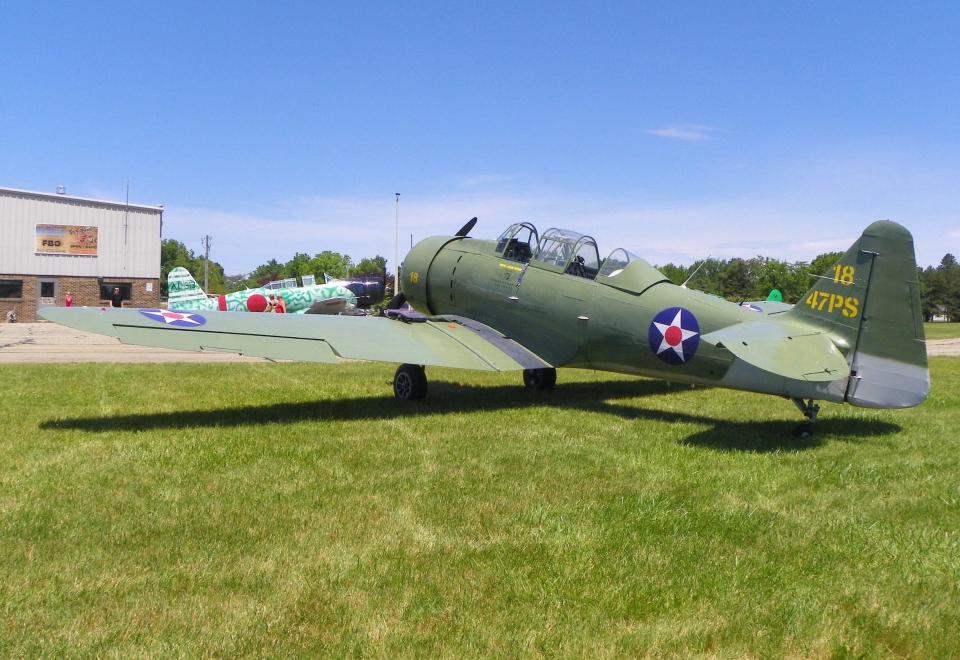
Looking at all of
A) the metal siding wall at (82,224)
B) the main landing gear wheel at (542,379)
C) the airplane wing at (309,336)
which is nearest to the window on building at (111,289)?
the metal siding wall at (82,224)

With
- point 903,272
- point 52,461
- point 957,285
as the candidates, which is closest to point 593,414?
point 903,272

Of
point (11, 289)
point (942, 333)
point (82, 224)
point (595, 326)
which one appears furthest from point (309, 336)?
point (942, 333)

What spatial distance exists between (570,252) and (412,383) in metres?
3.00

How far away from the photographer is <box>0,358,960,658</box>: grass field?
3248 millimetres

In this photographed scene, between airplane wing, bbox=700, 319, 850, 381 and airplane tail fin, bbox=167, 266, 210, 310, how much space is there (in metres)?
26.3

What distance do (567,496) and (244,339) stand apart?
5034 millimetres

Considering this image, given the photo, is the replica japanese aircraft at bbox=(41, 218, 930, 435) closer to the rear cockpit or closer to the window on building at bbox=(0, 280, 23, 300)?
the rear cockpit

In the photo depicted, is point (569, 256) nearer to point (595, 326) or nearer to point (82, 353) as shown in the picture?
point (595, 326)

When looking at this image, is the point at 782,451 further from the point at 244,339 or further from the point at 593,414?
the point at 244,339

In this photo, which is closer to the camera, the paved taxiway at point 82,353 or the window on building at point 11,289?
the paved taxiway at point 82,353

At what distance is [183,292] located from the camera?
29.9 meters

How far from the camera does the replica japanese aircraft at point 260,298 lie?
29312mm

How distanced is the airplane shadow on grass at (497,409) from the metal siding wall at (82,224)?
119ft

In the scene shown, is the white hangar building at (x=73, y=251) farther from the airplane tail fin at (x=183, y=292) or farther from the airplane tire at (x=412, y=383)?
the airplane tire at (x=412, y=383)
